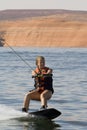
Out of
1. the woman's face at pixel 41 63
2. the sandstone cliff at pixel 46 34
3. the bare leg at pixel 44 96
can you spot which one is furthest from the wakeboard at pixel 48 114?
Answer: the sandstone cliff at pixel 46 34

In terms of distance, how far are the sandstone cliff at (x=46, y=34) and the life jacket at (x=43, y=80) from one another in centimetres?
15000

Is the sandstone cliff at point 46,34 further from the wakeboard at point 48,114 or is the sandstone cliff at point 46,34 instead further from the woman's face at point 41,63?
the woman's face at point 41,63

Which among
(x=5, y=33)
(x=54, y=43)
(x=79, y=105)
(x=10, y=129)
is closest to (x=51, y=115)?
(x=10, y=129)

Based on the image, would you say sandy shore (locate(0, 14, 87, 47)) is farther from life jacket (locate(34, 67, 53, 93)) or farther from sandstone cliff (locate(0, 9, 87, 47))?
life jacket (locate(34, 67, 53, 93))

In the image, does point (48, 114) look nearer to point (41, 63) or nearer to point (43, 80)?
point (43, 80)

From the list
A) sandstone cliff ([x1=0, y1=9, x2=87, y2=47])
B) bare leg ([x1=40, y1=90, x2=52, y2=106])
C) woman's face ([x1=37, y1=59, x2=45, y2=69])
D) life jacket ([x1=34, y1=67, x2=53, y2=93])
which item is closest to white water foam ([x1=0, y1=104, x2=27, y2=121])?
bare leg ([x1=40, y1=90, x2=52, y2=106])

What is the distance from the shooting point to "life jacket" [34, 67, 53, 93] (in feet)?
48.5

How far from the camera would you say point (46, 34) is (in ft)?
607

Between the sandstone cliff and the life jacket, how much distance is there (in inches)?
5905

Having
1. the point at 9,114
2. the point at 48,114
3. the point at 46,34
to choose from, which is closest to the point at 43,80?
the point at 48,114

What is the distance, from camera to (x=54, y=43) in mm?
174375

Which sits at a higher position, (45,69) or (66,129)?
(45,69)

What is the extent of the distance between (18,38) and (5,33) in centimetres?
A: 730

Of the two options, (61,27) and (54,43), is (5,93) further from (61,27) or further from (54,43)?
(61,27)
